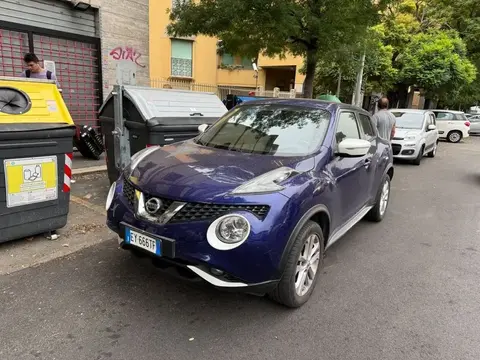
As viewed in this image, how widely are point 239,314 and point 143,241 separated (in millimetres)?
961

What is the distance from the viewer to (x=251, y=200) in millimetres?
2654

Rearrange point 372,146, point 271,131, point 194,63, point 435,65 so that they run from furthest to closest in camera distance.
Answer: point 194,63 → point 435,65 → point 372,146 → point 271,131

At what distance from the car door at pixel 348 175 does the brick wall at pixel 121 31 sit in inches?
262

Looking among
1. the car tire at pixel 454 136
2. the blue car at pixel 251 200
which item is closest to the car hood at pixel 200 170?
the blue car at pixel 251 200

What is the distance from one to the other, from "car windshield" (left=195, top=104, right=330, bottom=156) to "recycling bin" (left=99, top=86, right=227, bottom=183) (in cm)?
114

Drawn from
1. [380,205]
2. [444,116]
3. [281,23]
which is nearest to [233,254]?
[380,205]

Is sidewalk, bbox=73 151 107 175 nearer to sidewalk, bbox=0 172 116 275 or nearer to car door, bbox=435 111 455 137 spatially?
sidewalk, bbox=0 172 116 275

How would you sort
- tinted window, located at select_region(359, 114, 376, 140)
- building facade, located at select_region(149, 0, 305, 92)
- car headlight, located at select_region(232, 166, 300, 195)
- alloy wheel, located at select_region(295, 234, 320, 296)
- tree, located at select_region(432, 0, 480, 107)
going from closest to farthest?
car headlight, located at select_region(232, 166, 300, 195), alloy wheel, located at select_region(295, 234, 320, 296), tinted window, located at select_region(359, 114, 376, 140), building facade, located at select_region(149, 0, 305, 92), tree, located at select_region(432, 0, 480, 107)

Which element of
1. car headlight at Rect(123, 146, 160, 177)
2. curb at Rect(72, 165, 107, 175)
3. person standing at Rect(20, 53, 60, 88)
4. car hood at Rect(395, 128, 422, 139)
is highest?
person standing at Rect(20, 53, 60, 88)

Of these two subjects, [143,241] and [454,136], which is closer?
[143,241]

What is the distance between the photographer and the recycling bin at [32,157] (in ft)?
12.1

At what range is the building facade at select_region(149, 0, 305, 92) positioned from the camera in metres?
19.8

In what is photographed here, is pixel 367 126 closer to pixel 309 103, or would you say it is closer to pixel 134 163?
pixel 309 103

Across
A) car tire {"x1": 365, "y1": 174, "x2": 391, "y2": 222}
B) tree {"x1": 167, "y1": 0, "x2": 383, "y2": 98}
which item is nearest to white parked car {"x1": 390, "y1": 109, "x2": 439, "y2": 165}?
tree {"x1": 167, "y1": 0, "x2": 383, "y2": 98}
